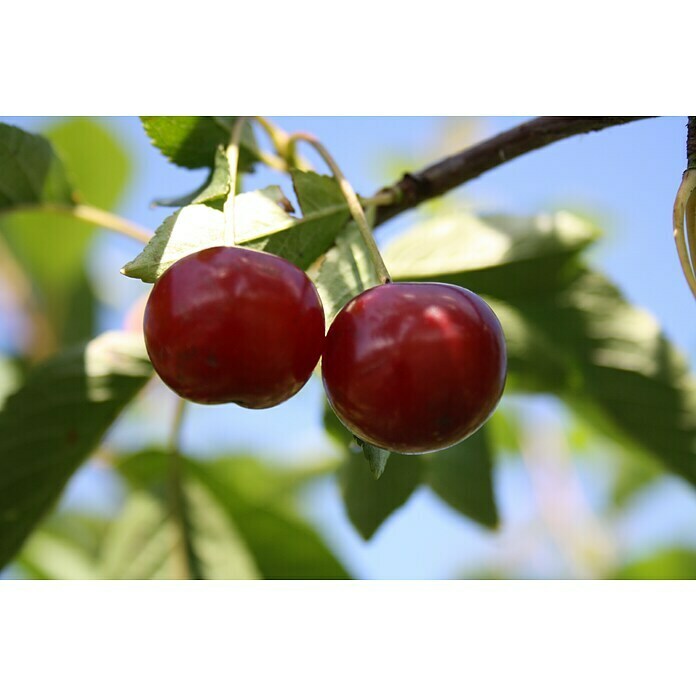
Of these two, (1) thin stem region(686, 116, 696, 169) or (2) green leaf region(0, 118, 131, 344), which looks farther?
(2) green leaf region(0, 118, 131, 344)

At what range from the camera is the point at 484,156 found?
1.31 meters

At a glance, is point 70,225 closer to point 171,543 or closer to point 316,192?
point 171,543

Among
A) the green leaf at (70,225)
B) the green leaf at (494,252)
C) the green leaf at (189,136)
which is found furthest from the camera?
the green leaf at (70,225)

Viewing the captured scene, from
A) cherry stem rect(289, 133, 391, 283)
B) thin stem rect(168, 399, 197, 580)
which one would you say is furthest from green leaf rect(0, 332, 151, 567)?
cherry stem rect(289, 133, 391, 283)

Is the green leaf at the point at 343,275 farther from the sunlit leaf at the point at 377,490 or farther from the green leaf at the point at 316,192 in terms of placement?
the sunlit leaf at the point at 377,490

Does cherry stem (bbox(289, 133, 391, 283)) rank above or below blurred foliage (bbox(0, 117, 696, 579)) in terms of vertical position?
above

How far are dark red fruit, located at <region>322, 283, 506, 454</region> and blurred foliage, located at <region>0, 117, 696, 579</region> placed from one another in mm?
89

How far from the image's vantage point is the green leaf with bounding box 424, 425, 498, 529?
1.79 meters

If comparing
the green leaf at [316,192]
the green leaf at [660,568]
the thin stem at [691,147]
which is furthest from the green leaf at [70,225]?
the thin stem at [691,147]

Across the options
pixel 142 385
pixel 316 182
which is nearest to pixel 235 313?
pixel 316 182

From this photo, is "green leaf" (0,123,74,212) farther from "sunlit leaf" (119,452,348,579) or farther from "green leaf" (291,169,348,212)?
"sunlit leaf" (119,452,348,579)

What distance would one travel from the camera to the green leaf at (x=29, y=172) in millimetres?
1508

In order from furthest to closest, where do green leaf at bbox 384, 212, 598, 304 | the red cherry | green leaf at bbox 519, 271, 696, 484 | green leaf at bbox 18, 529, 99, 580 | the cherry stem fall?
green leaf at bbox 18, 529, 99, 580 → green leaf at bbox 519, 271, 696, 484 → green leaf at bbox 384, 212, 598, 304 → the cherry stem → the red cherry

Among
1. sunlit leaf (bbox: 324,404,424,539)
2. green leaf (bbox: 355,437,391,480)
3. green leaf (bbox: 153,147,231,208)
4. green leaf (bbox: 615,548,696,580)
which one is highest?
green leaf (bbox: 153,147,231,208)
